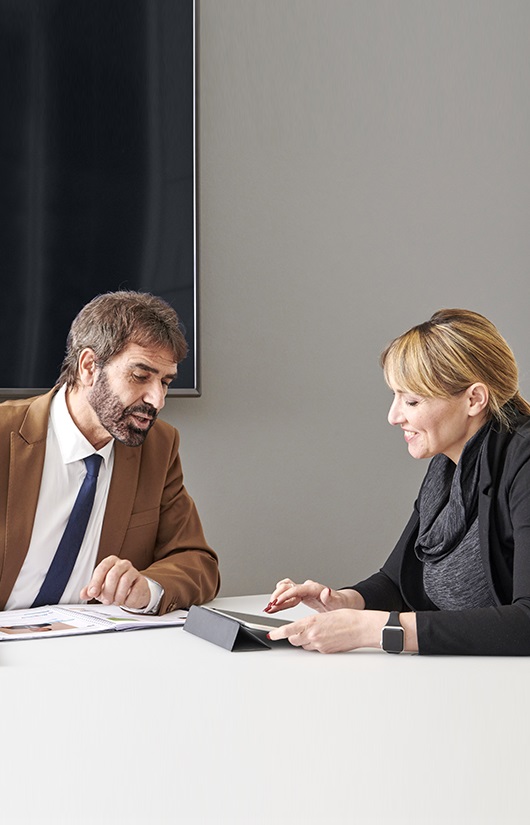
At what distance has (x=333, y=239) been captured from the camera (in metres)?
3.11

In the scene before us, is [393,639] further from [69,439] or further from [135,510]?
[69,439]

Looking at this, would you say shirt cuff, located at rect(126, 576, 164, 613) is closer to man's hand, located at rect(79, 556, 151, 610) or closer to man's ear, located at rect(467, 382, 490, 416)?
man's hand, located at rect(79, 556, 151, 610)

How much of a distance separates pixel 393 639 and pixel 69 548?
34.7 inches

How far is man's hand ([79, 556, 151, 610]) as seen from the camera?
6.31 ft

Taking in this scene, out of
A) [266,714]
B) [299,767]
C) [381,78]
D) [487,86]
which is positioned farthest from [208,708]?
[487,86]

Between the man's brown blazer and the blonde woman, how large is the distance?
0.33 metres

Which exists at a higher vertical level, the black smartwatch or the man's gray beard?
the man's gray beard

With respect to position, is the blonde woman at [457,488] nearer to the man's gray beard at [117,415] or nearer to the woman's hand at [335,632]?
the woman's hand at [335,632]

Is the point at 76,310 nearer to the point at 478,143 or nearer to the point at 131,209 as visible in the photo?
the point at 131,209

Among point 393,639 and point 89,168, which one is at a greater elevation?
point 89,168

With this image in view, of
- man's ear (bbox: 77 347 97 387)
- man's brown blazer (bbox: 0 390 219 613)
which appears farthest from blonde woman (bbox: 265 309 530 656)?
man's ear (bbox: 77 347 97 387)

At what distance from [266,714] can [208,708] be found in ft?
0.26

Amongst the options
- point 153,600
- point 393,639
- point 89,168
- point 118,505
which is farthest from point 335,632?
point 89,168

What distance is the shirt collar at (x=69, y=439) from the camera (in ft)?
7.29
